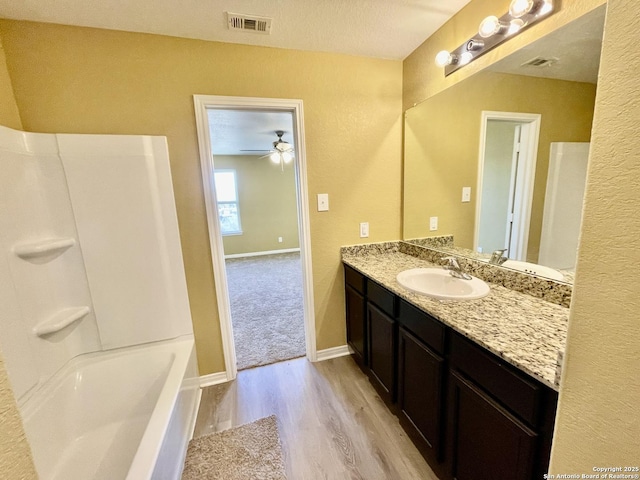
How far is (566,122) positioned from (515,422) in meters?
1.25

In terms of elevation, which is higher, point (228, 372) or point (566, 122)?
point (566, 122)

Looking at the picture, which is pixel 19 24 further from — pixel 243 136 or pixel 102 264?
pixel 243 136

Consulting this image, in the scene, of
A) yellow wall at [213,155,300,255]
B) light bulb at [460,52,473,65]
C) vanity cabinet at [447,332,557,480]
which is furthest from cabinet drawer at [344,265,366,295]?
yellow wall at [213,155,300,255]

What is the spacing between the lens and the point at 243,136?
415 cm

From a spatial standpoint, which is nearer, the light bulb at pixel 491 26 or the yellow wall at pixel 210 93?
the light bulb at pixel 491 26

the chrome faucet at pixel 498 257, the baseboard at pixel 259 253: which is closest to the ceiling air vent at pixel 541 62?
the chrome faucet at pixel 498 257

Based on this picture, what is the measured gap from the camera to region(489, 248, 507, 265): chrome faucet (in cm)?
148

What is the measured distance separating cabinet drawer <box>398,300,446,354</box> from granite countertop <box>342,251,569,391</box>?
0.05 m

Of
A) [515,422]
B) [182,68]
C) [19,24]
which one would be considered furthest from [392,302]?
[19,24]

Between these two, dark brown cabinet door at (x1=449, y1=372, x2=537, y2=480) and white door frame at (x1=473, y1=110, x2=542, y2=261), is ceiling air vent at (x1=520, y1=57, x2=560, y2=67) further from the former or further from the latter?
dark brown cabinet door at (x1=449, y1=372, x2=537, y2=480)

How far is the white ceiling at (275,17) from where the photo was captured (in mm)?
1355

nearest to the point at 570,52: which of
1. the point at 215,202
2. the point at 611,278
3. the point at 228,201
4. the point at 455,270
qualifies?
the point at 455,270

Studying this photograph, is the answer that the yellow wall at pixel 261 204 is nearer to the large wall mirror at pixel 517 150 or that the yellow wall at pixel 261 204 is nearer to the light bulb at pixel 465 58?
the large wall mirror at pixel 517 150

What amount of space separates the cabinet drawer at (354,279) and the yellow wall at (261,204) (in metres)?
4.22
